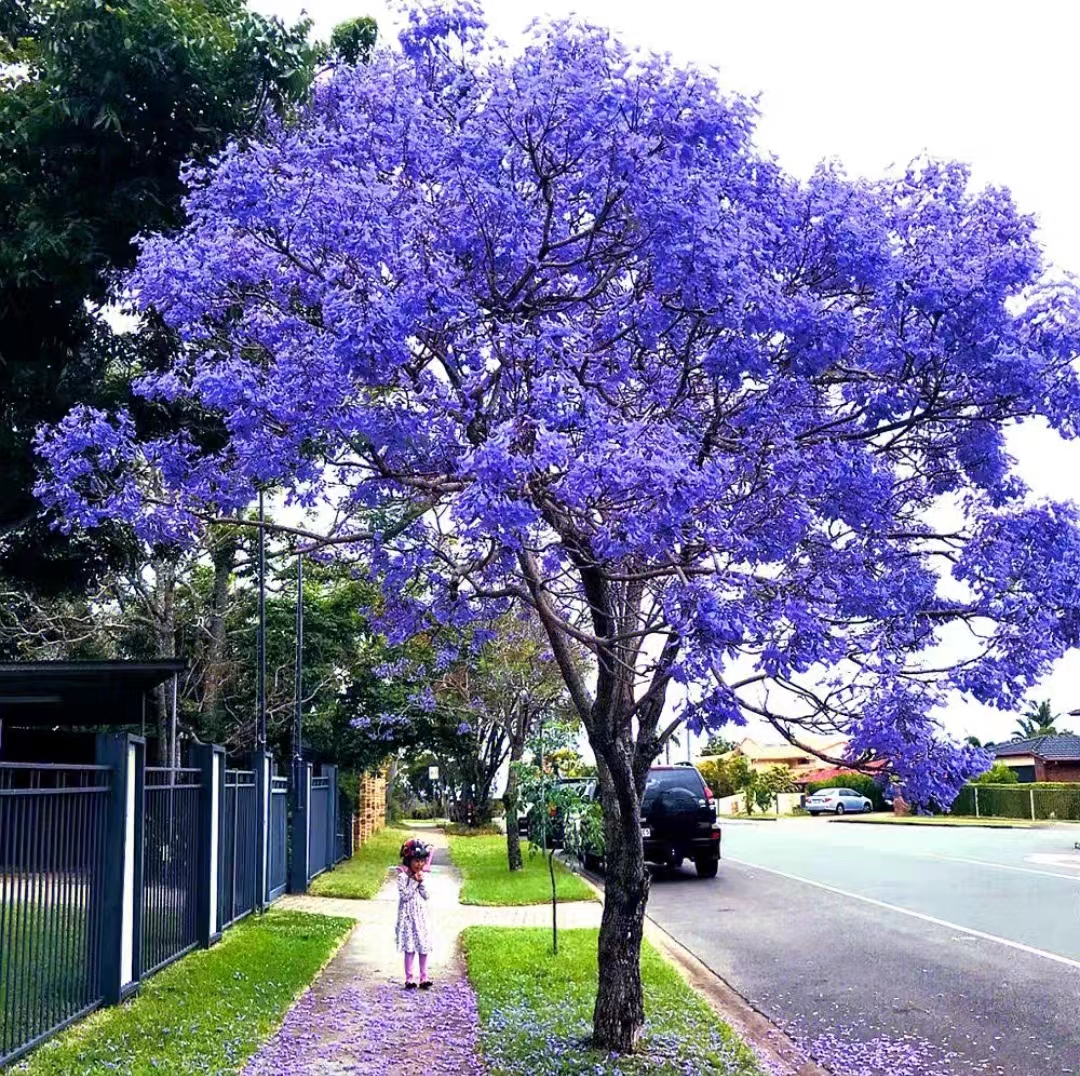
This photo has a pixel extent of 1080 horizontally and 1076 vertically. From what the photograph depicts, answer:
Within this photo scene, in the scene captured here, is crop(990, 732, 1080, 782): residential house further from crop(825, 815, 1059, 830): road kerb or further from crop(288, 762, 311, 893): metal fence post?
crop(288, 762, 311, 893): metal fence post

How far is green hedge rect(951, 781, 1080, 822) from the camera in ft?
149

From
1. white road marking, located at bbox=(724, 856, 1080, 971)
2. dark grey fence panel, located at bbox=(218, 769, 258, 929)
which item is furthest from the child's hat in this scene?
white road marking, located at bbox=(724, 856, 1080, 971)

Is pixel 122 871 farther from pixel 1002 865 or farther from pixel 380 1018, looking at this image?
pixel 1002 865

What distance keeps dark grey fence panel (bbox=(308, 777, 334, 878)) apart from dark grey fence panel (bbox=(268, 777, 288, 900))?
4.28ft

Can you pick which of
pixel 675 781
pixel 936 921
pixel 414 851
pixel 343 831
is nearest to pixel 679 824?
pixel 675 781

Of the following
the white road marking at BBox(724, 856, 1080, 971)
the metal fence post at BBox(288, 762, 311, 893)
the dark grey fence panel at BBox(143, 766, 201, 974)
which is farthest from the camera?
the metal fence post at BBox(288, 762, 311, 893)

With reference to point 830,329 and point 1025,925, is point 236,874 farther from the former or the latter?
point 830,329

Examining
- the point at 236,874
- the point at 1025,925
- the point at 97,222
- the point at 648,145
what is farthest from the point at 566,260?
the point at 1025,925

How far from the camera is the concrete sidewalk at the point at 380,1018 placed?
8.02m

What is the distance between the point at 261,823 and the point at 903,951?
7890 mm

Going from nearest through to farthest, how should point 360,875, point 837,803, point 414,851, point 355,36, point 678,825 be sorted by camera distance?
point 414,851 → point 355,36 → point 678,825 → point 360,875 → point 837,803

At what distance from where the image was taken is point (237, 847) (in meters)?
14.7

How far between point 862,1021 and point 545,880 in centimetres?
1238

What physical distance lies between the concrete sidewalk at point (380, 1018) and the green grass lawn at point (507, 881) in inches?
117
